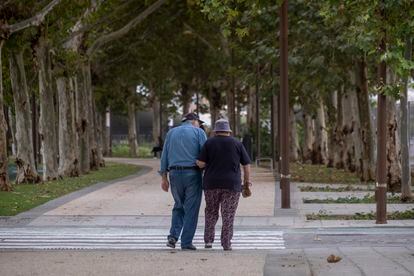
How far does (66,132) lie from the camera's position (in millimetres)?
30297

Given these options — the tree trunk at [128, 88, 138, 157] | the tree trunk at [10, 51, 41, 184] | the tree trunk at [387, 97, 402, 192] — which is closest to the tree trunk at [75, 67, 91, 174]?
the tree trunk at [10, 51, 41, 184]

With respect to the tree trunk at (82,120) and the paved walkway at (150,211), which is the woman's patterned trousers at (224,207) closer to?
the paved walkway at (150,211)

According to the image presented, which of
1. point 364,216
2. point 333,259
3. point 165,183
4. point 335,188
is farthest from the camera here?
point 335,188

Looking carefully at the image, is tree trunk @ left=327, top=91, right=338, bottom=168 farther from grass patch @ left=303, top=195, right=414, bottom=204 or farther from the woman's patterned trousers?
the woman's patterned trousers

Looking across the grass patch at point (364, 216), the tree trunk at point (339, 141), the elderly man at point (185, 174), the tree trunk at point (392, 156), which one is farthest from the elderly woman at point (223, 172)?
the tree trunk at point (339, 141)

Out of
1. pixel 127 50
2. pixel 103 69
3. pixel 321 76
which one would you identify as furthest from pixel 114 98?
pixel 321 76

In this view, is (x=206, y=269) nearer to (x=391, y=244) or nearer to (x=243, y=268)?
(x=243, y=268)

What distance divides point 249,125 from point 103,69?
884 centimetres

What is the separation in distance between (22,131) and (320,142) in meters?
22.1

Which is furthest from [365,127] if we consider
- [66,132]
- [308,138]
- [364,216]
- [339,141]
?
[308,138]

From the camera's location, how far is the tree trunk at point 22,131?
2581 cm

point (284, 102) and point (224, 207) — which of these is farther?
point (284, 102)

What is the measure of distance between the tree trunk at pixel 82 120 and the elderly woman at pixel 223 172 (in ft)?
75.7

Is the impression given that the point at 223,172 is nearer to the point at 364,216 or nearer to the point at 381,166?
the point at 381,166
